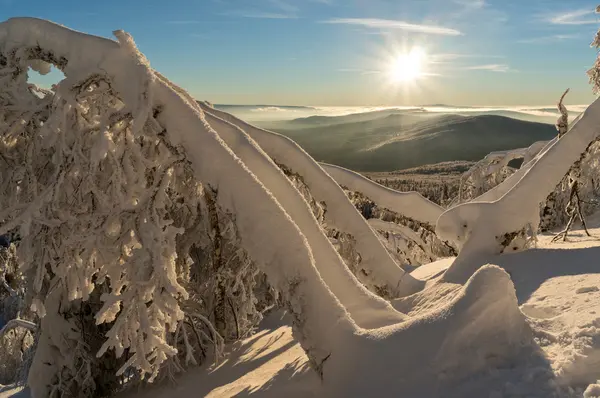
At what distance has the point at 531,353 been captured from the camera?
3332 millimetres

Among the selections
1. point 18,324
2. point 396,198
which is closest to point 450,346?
point 396,198

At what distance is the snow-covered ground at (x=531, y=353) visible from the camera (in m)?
3.07

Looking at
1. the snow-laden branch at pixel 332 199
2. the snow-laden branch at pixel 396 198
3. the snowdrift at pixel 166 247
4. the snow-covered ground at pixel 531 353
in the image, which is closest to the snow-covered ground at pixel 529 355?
the snow-covered ground at pixel 531 353

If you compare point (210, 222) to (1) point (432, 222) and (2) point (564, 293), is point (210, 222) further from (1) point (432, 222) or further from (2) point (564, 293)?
(1) point (432, 222)

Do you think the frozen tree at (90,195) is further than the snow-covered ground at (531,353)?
Yes

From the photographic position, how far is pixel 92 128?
4883mm

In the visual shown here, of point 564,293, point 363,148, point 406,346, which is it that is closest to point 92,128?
point 406,346

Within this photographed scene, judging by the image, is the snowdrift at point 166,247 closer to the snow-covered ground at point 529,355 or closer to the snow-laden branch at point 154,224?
the snow-laden branch at point 154,224

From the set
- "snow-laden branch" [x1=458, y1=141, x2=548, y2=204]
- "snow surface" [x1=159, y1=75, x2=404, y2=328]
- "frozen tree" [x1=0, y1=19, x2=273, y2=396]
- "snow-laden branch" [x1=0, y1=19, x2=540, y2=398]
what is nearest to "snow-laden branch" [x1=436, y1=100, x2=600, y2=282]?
"snow surface" [x1=159, y1=75, x2=404, y2=328]

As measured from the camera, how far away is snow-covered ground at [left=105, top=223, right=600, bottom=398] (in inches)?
121

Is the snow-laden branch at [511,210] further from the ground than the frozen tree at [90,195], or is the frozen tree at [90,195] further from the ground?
the frozen tree at [90,195]

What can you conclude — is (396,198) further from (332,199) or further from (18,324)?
(18,324)

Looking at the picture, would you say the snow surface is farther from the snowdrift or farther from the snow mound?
the snow mound

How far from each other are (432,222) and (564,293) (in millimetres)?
6468
